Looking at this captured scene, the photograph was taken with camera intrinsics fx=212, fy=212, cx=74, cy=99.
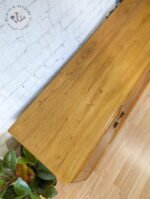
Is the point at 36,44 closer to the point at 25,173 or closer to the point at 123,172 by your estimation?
the point at 25,173

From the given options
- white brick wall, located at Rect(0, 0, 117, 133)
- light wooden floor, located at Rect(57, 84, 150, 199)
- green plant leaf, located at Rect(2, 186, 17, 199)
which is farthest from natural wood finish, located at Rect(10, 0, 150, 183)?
light wooden floor, located at Rect(57, 84, 150, 199)

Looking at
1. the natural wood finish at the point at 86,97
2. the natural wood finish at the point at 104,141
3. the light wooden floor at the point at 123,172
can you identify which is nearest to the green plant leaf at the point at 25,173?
the natural wood finish at the point at 86,97

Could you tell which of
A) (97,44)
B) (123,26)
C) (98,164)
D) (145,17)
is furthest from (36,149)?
(145,17)

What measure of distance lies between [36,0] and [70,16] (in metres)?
0.28

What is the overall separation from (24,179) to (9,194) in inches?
3.8

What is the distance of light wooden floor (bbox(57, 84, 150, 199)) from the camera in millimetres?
1311

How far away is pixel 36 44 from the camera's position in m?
1.00

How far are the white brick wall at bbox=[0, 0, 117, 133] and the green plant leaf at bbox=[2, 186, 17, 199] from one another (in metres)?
0.30

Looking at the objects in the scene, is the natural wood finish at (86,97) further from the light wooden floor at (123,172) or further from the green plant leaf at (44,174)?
the light wooden floor at (123,172)

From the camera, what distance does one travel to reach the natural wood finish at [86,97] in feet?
3.15

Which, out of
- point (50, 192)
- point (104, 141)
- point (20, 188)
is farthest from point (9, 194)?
point (104, 141)

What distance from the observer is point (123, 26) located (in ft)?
4.20

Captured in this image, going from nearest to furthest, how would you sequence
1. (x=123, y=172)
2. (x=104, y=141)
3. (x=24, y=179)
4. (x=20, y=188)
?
(x=20, y=188)
(x=24, y=179)
(x=104, y=141)
(x=123, y=172)

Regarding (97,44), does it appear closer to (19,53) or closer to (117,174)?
(19,53)
